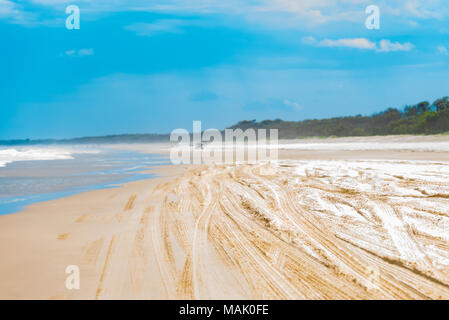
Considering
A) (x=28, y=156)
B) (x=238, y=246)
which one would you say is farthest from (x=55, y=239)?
(x=28, y=156)

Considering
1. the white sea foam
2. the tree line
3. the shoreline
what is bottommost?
the shoreline

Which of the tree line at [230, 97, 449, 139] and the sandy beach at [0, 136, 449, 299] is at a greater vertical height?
the tree line at [230, 97, 449, 139]

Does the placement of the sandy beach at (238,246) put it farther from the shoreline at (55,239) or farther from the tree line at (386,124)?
the tree line at (386,124)

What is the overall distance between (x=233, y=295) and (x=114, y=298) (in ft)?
3.07

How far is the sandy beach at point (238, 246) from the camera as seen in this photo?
2893 mm

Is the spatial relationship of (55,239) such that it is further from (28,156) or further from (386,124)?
(386,124)

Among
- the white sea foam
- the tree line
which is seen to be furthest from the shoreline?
the tree line

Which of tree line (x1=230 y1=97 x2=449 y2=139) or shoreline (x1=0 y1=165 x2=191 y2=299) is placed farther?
tree line (x1=230 y1=97 x2=449 y2=139)

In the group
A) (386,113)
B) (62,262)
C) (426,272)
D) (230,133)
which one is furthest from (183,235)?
(230,133)

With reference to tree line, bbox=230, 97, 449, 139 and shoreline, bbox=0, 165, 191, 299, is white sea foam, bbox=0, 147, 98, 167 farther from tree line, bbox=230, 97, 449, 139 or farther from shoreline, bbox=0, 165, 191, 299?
tree line, bbox=230, 97, 449, 139

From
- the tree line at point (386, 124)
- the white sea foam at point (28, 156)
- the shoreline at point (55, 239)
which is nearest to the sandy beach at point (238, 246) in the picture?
the shoreline at point (55, 239)

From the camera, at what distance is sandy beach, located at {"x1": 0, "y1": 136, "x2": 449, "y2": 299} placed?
289 cm

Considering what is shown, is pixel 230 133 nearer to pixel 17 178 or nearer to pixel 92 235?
pixel 17 178

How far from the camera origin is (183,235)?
4422 mm
